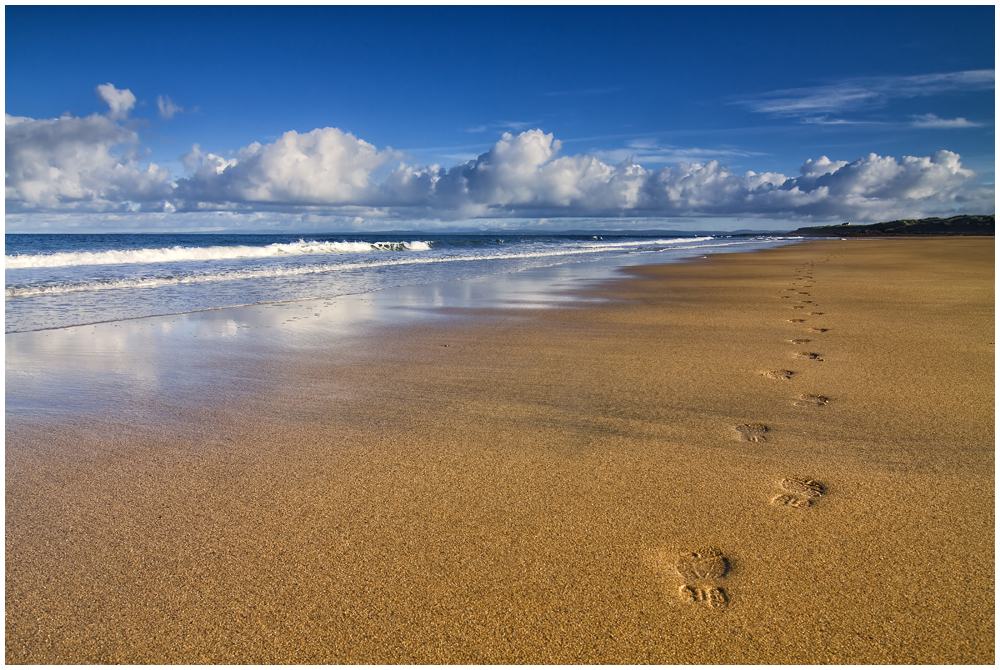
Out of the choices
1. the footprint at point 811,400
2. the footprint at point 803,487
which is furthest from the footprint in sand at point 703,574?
the footprint at point 811,400

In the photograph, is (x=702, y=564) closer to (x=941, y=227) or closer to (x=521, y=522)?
(x=521, y=522)

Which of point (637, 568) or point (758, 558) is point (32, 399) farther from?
point (758, 558)

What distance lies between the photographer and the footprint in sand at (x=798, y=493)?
8.47 feet

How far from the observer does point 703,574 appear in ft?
6.85

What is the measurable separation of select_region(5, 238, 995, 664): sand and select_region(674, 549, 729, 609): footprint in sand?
0.01 metres

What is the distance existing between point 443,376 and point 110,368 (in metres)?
2.93

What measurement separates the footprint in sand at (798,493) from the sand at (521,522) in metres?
0.01

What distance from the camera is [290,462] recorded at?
10.1 ft

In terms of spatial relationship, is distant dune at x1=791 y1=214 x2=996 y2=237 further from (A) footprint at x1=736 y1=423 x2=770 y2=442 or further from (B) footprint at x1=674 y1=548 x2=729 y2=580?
(B) footprint at x1=674 y1=548 x2=729 y2=580

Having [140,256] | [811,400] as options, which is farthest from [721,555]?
[140,256]

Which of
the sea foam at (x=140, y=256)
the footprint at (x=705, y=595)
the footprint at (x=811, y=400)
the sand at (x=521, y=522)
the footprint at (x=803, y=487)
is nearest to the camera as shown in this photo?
the sand at (x=521, y=522)

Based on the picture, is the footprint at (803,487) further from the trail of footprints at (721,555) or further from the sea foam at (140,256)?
the sea foam at (140,256)

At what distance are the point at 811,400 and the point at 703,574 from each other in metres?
2.47

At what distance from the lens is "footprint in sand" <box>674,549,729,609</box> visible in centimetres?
195
